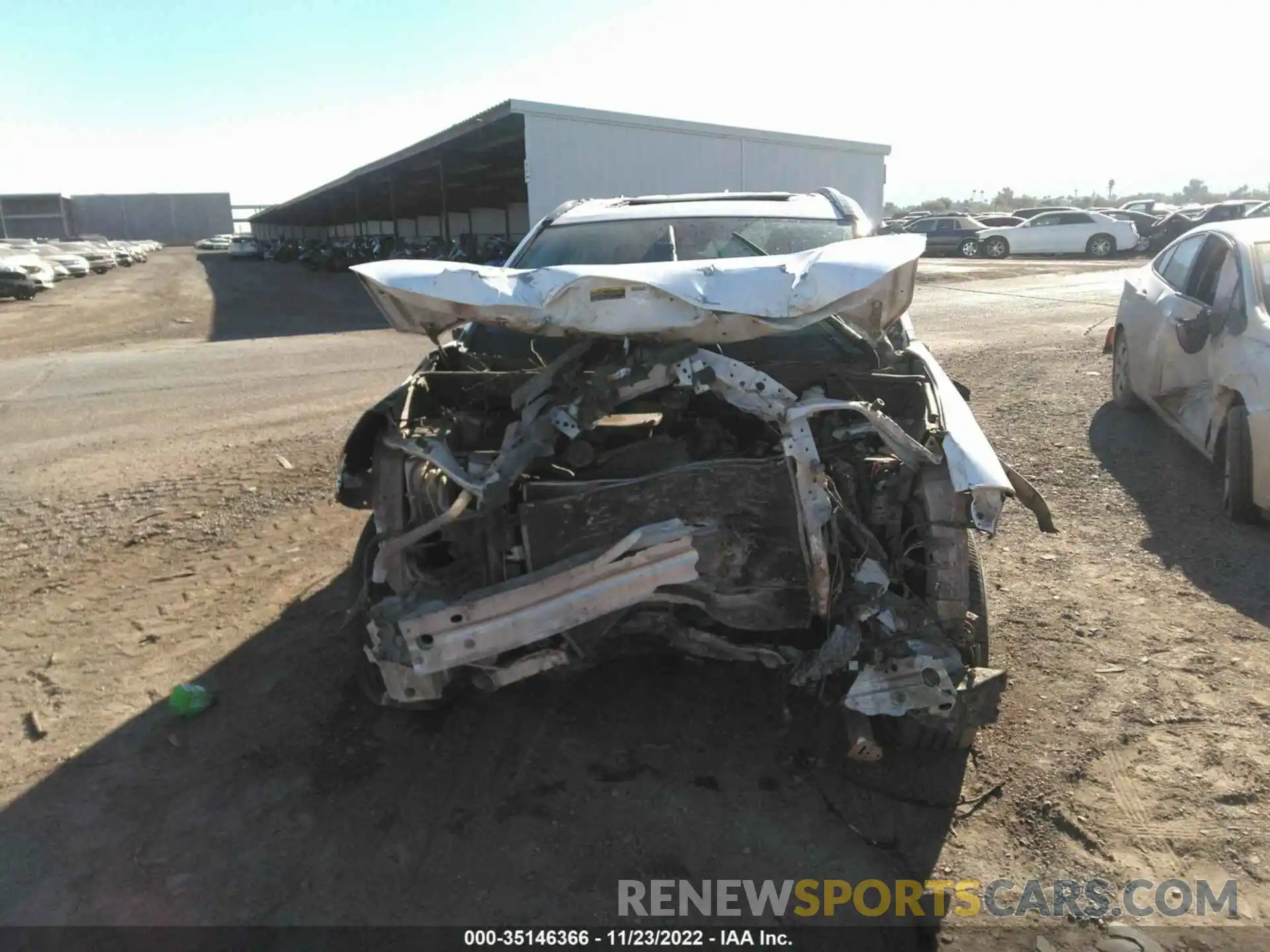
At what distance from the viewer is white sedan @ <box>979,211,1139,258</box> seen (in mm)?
25344

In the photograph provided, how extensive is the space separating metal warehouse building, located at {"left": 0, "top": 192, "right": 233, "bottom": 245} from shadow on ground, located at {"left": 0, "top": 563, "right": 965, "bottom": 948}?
3671 inches

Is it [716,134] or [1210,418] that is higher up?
[716,134]

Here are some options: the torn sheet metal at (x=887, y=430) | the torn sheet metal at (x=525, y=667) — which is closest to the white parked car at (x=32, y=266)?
the torn sheet metal at (x=525, y=667)

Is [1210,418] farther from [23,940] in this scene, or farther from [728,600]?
[23,940]

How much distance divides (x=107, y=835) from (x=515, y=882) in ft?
4.40

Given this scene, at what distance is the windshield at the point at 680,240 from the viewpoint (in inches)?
168

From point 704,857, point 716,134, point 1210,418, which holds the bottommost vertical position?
point 704,857

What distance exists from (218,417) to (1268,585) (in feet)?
26.1

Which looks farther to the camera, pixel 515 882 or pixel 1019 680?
pixel 1019 680

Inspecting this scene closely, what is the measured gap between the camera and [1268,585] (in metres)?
4.02

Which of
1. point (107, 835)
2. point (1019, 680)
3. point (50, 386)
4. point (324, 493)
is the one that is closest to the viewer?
point (107, 835)

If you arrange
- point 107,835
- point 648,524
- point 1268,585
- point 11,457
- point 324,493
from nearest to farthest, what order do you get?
1. point 107,835
2. point 648,524
3. point 1268,585
4. point 324,493
5. point 11,457

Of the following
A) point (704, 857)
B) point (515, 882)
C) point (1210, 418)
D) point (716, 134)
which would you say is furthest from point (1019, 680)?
point (716, 134)

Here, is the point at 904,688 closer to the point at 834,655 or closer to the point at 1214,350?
the point at 834,655
